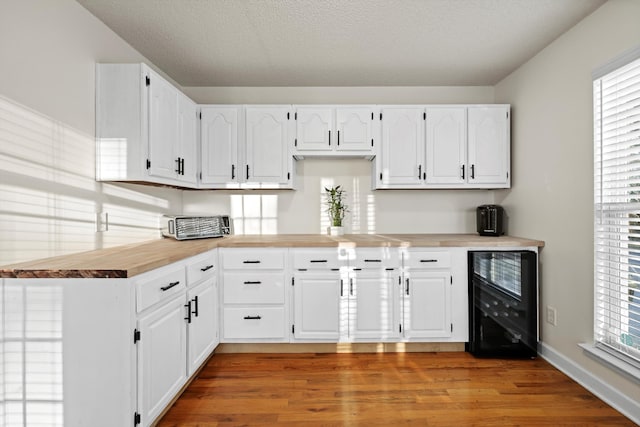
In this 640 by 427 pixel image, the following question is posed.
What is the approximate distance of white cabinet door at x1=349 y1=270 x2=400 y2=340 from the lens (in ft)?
9.14

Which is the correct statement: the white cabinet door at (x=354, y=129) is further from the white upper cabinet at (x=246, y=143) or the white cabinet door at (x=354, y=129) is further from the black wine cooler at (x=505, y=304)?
the black wine cooler at (x=505, y=304)

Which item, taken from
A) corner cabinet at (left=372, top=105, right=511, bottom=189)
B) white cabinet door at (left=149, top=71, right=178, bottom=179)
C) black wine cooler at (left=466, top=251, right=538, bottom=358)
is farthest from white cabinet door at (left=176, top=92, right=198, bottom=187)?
black wine cooler at (left=466, top=251, right=538, bottom=358)

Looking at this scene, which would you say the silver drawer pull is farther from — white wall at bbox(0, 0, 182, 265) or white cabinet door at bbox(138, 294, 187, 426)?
white wall at bbox(0, 0, 182, 265)

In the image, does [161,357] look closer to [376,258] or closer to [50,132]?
[50,132]

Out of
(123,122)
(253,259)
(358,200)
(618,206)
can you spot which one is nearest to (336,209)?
(358,200)

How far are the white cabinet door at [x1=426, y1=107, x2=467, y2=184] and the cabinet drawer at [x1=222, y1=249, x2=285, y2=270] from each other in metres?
1.59

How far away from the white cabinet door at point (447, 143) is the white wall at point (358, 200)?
37cm

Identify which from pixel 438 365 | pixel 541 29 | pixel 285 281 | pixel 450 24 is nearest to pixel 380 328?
pixel 438 365

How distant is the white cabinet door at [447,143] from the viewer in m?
3.12

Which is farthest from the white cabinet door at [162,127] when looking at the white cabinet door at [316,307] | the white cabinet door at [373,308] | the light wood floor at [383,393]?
the white cabinet door at [373,308]

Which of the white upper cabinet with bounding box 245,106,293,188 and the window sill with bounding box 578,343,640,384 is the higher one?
the white upper cabinet with bounding box 245,106,293,188

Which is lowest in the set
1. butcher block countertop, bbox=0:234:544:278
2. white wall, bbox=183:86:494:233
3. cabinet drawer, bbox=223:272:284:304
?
cabinet drawer, bbox=223:272:284:304

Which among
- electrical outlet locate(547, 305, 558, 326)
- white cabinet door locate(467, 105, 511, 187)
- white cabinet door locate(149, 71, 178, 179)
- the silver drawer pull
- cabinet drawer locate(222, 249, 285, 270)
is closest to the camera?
the silver drawer pull

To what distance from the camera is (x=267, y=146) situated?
123 inches
